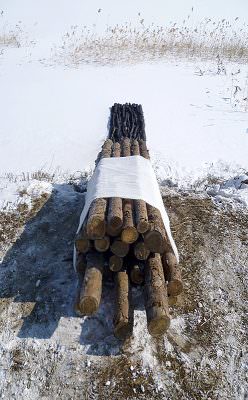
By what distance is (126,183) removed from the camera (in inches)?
219

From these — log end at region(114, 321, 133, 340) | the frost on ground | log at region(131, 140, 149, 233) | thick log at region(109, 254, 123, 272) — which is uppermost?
log at region(131, 140, 149, 233)

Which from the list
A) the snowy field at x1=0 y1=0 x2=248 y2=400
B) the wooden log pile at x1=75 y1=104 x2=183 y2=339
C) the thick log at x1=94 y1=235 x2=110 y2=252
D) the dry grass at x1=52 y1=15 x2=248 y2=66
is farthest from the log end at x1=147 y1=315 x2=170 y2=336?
the dry grass at x1=52 y1=15 x2=248 y2=66

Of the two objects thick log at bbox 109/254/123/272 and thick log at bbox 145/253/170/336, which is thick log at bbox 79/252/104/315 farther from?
thick log at bbox 145/253/170/336

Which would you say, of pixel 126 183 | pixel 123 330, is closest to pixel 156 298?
pixel 123 330

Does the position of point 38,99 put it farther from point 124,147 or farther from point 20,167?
point 124,147

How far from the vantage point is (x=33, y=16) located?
23.3 metres

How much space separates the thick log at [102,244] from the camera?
4723 millimetres

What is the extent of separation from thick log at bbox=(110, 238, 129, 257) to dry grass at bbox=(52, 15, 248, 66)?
13202mm

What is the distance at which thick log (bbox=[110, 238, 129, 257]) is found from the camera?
15.3 ft

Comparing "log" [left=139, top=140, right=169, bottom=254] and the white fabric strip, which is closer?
"log" [left=139, top=140, right=169, bottom=254]

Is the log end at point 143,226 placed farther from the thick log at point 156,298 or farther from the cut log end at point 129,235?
the thick log at point 156,298

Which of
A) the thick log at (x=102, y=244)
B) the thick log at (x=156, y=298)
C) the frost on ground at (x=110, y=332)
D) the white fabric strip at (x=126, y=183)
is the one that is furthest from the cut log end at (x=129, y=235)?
the frost on ground at (x=110, y=332)

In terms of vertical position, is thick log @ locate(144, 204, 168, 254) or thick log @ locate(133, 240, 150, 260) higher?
thick log @ locate(144, 204, 168, 254)

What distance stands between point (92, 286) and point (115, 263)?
1.81 ft
